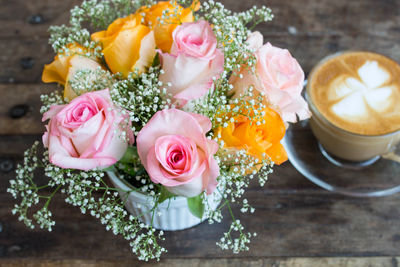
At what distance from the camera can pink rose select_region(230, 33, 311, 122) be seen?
0.64 m

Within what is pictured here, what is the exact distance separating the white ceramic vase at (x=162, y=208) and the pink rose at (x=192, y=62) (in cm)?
18

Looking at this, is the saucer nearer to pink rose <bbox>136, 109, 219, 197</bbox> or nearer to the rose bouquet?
the rose bouquet

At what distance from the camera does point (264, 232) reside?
859mm

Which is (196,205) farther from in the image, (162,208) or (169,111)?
(169,111)

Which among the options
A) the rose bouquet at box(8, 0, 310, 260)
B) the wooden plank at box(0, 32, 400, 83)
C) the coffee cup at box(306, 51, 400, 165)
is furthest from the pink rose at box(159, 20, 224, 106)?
the wooden plank at box(0, 32, 400, 83)

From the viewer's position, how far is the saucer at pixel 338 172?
3.00 feet

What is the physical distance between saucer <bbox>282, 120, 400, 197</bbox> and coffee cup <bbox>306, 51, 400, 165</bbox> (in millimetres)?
22

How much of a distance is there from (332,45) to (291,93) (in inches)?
20.6

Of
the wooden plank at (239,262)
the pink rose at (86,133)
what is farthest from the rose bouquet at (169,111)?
the wooden plank at (239,262)

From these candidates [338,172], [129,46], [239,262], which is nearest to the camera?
[129,46]

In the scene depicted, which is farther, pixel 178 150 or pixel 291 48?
pixel 291 48

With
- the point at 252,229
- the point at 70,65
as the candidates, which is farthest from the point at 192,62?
the point at 252,229

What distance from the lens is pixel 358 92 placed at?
35.7 inches

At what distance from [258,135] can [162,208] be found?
0.22 metres
